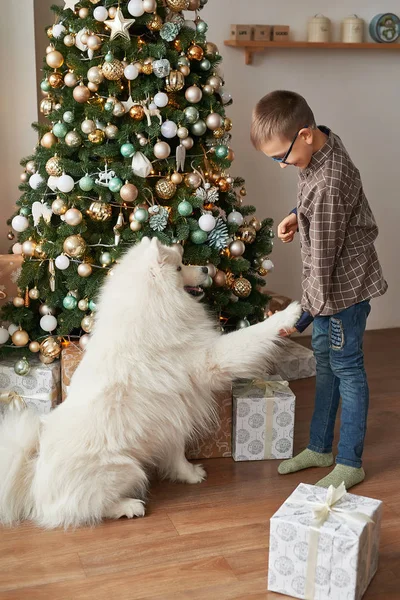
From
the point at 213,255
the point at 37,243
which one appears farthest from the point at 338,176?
Answer: the point at 37,243

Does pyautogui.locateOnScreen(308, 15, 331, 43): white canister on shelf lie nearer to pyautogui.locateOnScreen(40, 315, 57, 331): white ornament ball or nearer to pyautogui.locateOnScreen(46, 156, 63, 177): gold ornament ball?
pyautogui.locateOnScreen(46, 156, 63, 177): gold ornament ball

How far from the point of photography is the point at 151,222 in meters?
2.66

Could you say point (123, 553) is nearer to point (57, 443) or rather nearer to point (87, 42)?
point (57, 443)

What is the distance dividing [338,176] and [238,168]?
5.72ft

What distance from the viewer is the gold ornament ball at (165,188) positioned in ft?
8.75

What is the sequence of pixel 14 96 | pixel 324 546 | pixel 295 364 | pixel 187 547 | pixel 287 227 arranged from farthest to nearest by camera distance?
pixel 295 364 < pixel 14 96 < pixel 287 227 < pixel 187 547 < pixel 324 546

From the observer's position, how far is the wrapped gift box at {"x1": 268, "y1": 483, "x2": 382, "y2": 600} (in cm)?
179

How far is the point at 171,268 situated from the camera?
7.43 ft

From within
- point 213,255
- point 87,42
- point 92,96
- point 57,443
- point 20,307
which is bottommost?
point 57,443

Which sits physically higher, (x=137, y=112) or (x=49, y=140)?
(x=137, y=112)

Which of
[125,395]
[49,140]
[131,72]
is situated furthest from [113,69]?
[125,395]

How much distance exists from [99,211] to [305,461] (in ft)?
3.85

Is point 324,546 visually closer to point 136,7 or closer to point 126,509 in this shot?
point 126,509

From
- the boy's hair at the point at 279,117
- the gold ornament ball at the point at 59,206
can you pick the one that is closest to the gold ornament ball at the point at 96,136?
the gold ornament ball at the point at 59,206
